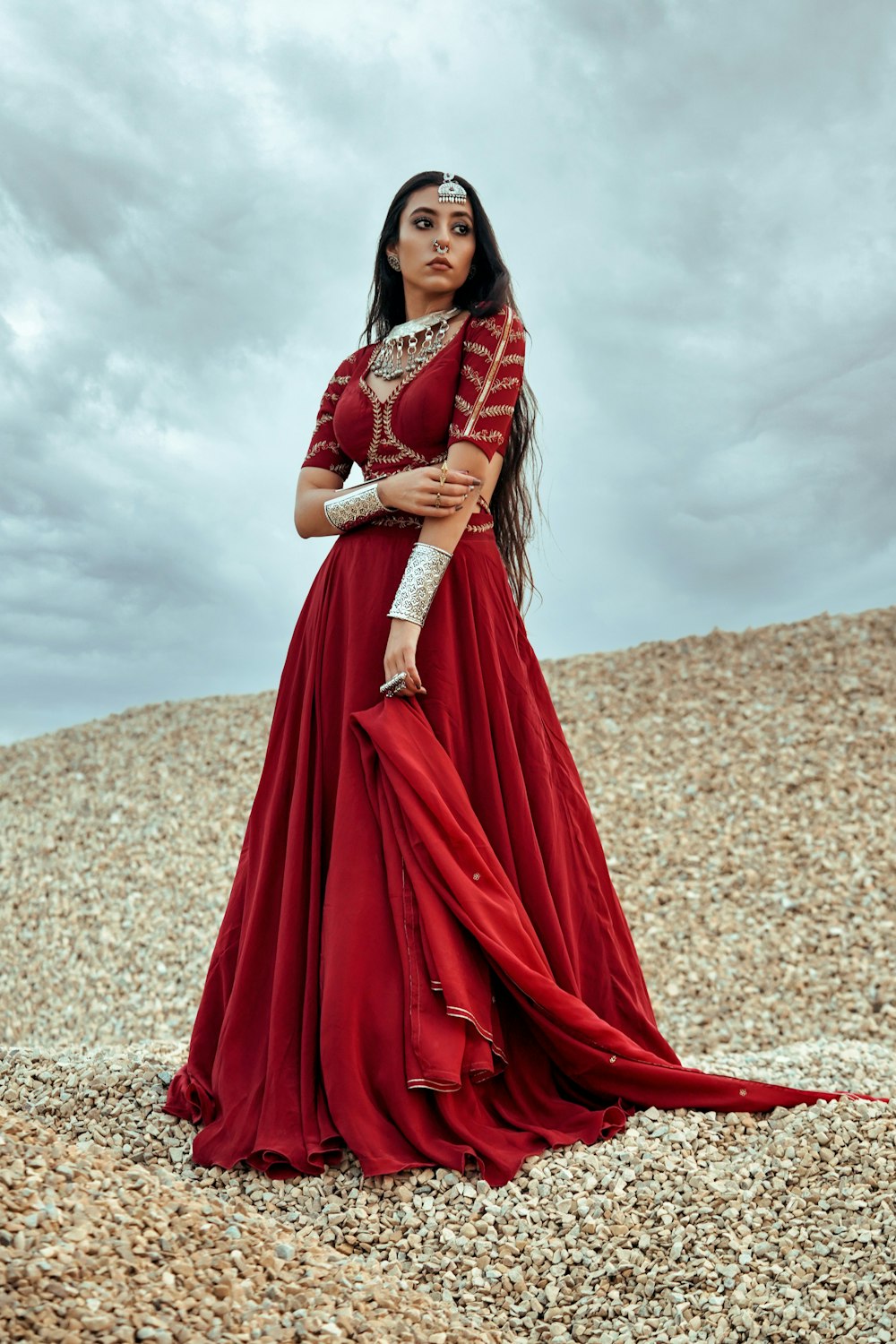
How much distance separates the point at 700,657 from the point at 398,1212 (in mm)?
6996

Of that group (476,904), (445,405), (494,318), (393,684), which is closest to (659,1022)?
(476,904)

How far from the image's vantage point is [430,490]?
10.2 ft

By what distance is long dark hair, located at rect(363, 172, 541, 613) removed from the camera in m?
3.42

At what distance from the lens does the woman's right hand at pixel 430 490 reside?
3109 millimetres

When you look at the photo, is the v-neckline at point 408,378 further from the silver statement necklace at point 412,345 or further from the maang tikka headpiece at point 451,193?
the maang tikka headpiece at point 451,193

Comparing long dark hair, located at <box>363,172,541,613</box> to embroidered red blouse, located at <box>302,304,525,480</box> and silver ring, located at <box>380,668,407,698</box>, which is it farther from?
silver ring, located at <box>380,668,407,698</box>

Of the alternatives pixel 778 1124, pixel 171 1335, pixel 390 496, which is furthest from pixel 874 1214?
pixel 390 496

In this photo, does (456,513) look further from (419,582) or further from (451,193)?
(451,193)

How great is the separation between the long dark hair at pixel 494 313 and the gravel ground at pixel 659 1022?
5.60 feet

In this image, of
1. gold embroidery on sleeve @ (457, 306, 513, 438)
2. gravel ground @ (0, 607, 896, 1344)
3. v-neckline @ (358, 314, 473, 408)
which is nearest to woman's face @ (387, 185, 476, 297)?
v-neckline @ (358, 314, 473, 408)

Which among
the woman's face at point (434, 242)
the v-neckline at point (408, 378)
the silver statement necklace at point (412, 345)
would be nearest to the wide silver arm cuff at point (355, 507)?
the v-neckline at point (408, 378)

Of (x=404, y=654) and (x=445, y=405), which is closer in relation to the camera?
(x=404, y=654)

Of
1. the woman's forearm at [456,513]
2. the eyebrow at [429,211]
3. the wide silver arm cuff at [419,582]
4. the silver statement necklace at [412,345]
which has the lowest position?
the wide silver arm cuff at [419,582]

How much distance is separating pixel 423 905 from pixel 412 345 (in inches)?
62.6
